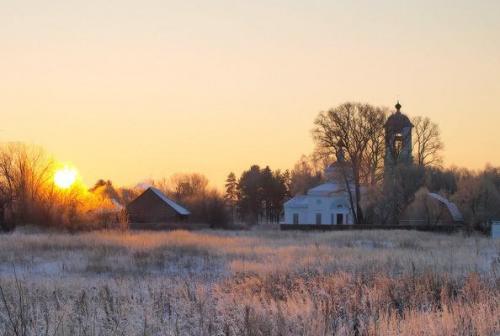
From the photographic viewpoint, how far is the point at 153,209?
77.2m

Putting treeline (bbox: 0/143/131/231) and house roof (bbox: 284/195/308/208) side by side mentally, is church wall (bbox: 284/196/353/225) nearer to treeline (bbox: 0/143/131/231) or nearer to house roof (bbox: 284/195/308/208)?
house roof (bbox: 284/195/308/208)

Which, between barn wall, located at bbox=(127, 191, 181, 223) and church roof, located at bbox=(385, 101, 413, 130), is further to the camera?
barn wall, located at bbox=(127, 191, 181, 223)

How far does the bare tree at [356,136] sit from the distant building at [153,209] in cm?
1811

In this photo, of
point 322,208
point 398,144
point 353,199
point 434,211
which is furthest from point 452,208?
point 322,208

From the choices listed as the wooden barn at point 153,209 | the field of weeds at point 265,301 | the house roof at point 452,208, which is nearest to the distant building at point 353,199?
the house roof at point 452,208

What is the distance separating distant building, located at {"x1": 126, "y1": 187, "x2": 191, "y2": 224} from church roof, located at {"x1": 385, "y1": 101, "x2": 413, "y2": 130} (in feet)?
83.1

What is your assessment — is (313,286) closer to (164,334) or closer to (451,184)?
(164,334)

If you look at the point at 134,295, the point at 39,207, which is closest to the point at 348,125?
the point at 39,207

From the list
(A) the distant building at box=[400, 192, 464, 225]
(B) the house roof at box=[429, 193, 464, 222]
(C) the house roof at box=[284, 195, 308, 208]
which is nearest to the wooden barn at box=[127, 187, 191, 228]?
(C) the house roof at box=[284, 195, 308, 208]

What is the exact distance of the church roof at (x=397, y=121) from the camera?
74294mm

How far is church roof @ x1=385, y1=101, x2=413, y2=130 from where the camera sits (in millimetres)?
74294

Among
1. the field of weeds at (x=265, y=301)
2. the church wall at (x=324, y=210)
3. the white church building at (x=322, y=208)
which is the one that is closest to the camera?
the field of weeds at (x=265, y=301)

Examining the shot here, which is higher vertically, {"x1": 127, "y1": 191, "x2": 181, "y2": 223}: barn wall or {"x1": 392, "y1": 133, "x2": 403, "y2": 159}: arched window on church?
{"x1": 392, "y1": 133, "x2": 403, "y2": 159}: arched window on church

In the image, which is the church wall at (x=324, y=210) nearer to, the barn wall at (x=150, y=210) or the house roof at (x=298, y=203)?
the house roof at (x=298, y=203)
